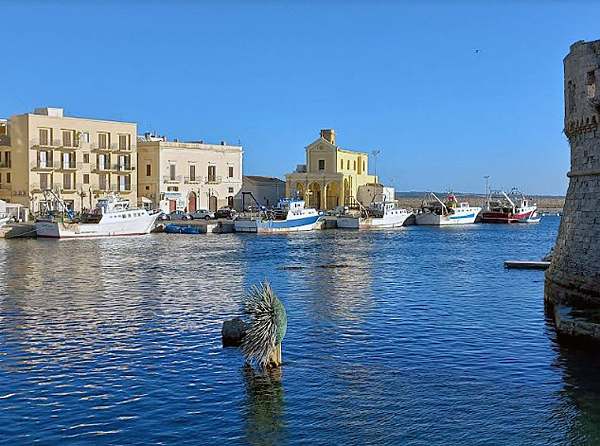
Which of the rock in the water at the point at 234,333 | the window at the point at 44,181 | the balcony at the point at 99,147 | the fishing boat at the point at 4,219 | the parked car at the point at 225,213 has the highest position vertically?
the balcony at the point at 99,147

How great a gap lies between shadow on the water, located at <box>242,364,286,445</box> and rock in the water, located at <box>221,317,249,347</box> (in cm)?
210

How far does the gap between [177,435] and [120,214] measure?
5023 centimetres

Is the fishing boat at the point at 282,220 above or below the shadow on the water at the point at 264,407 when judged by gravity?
above

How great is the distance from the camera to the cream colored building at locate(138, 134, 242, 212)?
2943 inches

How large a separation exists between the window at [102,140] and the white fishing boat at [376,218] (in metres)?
24.9

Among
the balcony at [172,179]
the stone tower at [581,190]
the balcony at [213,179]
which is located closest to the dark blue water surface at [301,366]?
the stone tower at [581,190]

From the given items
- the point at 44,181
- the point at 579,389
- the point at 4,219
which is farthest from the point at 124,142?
the point at 579,389

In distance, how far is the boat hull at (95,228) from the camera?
55969 mm

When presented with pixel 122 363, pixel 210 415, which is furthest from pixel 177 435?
pixel 122 363

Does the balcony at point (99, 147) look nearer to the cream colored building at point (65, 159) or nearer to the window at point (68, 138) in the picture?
the cream colored building at point (65, 159)

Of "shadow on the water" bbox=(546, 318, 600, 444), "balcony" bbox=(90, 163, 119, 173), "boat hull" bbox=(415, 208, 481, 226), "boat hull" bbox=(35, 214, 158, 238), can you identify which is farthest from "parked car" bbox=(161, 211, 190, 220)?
"shadow on the water" bbox=(546, 318, 600, 444)

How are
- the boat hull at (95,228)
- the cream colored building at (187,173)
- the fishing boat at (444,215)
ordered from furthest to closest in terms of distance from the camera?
the fishing boat at (444,215)
the cream colored building at (187,173)
the boat hull at (95,228)

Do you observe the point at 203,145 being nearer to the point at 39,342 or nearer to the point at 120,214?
the point at 120,214

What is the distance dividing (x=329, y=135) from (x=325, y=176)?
6.19 metres
